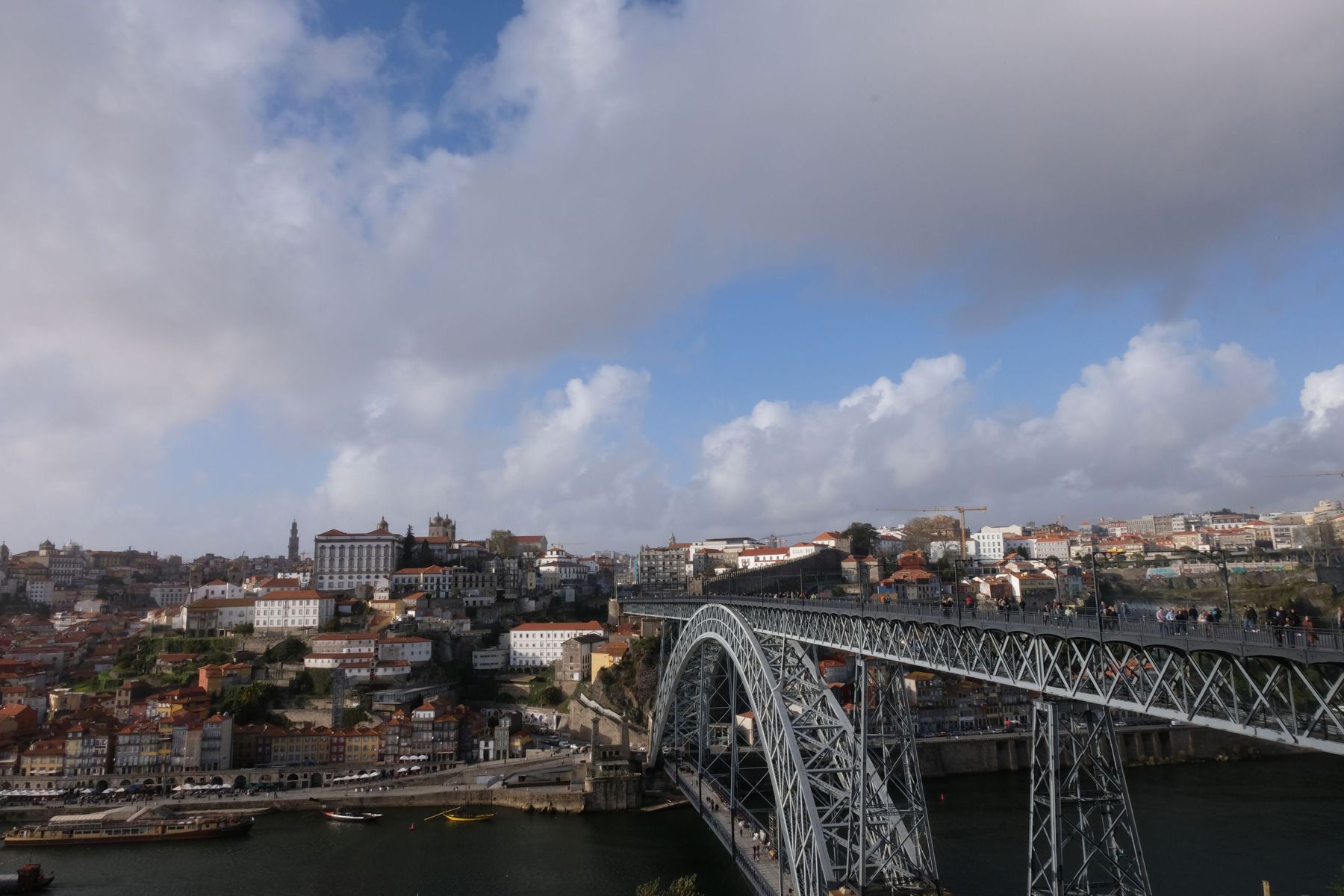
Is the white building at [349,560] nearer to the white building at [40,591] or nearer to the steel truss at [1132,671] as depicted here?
the white building at [40,591]

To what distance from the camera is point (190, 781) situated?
153ft

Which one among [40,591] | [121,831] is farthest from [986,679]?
[40,591]

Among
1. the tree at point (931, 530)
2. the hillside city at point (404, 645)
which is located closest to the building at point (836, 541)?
the hillside city at point (404, 645)

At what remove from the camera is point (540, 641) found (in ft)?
221

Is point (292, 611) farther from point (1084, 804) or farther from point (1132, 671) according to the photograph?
point (1132, 671)

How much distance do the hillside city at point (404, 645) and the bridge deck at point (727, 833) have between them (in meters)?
9.03

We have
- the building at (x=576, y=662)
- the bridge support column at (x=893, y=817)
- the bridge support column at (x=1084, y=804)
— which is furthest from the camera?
the building at (x=576, y=662)

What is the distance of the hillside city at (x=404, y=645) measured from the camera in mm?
48219

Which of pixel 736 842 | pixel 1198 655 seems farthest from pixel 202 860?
pixel 1198 655

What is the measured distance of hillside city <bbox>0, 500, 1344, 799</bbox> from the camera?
48.2 m

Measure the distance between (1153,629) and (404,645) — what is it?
A: 58.7 m

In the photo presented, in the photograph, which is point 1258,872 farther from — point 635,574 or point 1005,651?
point 635,574

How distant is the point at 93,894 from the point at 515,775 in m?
19.3

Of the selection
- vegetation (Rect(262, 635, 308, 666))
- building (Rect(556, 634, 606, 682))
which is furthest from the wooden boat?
vegetation (Rect(262, 635, 308, 666))
